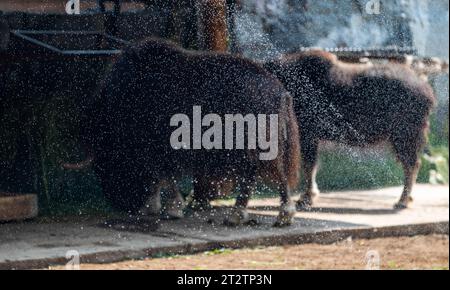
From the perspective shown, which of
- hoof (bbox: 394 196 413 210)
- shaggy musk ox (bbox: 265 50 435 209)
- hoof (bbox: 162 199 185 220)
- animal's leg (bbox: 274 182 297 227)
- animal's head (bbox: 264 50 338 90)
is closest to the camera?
animal's leg (bbox: 274 182 297 227)

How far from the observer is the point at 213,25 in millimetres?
8180

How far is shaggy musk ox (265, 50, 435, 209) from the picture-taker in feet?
31.8

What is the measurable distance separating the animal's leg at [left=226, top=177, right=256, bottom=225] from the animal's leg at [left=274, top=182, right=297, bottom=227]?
0.20 meters

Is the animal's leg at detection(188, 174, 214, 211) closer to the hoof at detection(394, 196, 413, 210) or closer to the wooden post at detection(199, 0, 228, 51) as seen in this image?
the wooden post at detection(199, 0, 228, 51)

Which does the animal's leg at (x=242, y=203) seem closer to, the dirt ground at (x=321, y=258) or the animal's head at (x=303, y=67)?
the dirt ground at (x=321, y=258)

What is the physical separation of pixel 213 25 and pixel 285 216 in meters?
1.32

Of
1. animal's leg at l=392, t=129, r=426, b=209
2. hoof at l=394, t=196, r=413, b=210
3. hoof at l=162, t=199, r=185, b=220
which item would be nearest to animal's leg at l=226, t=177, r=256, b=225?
hoof at l=162, t=199, r=185, b=220

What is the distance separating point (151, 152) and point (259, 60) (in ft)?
3.65

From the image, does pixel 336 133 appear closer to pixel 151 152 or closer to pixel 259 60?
pixel 259 60

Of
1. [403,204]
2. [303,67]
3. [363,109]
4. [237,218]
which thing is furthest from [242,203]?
[363,109]

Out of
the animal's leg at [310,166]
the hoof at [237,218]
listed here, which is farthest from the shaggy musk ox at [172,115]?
the animal's leg at [310,166]

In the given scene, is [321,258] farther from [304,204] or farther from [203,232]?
[304,204]

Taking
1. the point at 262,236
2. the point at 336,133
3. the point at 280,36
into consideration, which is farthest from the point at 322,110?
the point at 262,236

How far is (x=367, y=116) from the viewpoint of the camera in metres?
9.97
